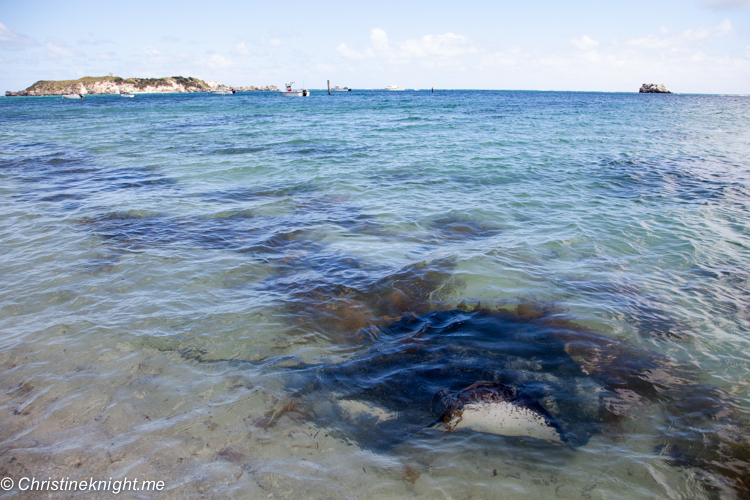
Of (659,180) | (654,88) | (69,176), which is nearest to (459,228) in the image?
(659,180)

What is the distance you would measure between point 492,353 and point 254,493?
10.2 ft

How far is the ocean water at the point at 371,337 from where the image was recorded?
3.38 m

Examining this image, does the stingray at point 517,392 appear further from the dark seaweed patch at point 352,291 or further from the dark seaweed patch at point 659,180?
the dark seaweed patch at point 659,180

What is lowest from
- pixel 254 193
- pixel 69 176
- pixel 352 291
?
pixel 352 291

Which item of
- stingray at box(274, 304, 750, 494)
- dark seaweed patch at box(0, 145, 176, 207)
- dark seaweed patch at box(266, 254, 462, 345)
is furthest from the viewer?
dark seaweed patch at box(0, 145, 176, 207)

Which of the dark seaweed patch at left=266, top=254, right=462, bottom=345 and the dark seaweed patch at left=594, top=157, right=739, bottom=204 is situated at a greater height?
the dark seaweed patch at left=594, top=157, right=739, bottom=204

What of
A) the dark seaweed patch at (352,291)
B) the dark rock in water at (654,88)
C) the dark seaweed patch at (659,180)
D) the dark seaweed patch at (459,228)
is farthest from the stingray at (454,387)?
the dark rock in water at (654,88)

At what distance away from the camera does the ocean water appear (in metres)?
3.38

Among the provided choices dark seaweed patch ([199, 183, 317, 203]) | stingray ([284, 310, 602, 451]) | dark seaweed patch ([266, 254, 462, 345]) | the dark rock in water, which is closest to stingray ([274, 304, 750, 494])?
stingray ([284, 310, 602, 451])

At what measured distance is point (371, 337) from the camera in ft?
17.1

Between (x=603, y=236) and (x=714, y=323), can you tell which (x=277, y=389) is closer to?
(x=714, y=323)

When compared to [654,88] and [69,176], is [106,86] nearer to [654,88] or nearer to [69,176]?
[69,176]

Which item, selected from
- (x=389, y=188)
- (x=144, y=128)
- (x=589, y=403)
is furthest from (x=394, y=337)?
(x=144, y=128)

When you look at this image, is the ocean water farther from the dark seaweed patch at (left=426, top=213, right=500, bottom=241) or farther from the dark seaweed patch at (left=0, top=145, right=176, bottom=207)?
the dark seaweed patch at (left=0, top=145, right=176, bottom=207)
